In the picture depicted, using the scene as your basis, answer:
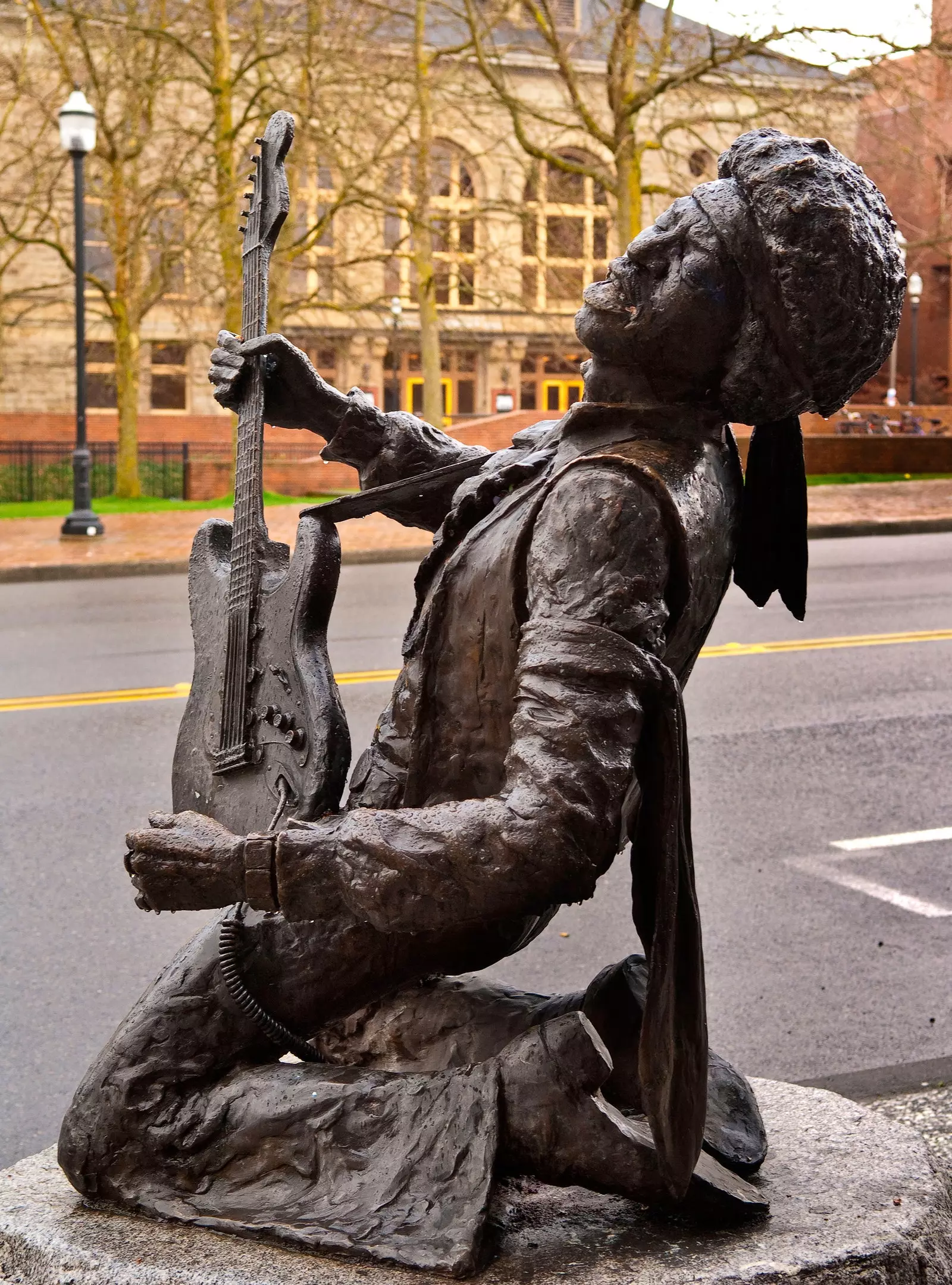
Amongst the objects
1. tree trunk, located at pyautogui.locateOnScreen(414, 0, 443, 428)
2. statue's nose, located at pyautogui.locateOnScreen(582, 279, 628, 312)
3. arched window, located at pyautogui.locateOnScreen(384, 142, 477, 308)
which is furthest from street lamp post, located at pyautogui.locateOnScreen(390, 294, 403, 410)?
statue's nose, located at pyautogui.locateOnScreen(582, 279, 628, 312)

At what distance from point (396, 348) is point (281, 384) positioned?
4851 cm

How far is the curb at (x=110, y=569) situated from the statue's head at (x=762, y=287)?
15187 mm

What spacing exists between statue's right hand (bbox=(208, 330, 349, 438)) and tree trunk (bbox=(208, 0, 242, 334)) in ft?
71.4

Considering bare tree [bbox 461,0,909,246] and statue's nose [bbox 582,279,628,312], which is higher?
bare tree [bbox 461,0,909,246]

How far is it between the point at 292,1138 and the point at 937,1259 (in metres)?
1.04

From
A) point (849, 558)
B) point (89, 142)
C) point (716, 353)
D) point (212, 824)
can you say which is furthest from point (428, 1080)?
point (89, 142)

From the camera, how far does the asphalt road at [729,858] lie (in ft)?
16.8

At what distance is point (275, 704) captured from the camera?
2.70m

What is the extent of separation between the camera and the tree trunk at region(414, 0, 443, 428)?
88.1ft

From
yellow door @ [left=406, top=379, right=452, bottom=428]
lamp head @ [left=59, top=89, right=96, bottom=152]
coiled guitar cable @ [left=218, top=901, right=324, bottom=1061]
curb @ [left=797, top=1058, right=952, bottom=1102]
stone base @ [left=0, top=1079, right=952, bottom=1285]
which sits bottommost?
curb @ [left=797, top=1058, right=952, bottom=1102]

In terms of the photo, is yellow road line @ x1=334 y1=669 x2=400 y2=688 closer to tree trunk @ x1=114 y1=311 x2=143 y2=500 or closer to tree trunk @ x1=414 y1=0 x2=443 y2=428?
tree trunk @ x1=414 y1=0 x2=443 y2=428

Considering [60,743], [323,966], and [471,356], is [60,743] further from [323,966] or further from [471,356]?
[471,356]

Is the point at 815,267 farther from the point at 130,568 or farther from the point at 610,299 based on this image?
the point at 130,568

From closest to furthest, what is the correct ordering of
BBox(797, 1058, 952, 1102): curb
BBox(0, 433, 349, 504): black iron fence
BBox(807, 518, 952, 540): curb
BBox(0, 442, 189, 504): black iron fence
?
BBox(797, 1058, 952, 1102): curb < BBox(807, 518, 952, 540): curb < BBox(0, 433, 349, 504): black iron fence < BBox(0, 442, 189, 504): black iron fence
